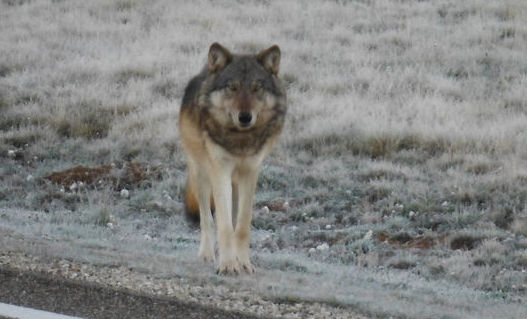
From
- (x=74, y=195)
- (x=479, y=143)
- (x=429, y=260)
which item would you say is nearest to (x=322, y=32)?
(x=479, y=143)

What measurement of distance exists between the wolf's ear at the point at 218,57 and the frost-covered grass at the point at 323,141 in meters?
1.69

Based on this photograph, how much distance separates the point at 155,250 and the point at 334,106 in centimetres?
705

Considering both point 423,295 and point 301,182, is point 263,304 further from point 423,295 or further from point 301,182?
point 301,182

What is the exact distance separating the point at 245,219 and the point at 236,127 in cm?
78

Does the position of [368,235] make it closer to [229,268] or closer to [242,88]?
[229,268]

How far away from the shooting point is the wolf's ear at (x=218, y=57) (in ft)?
25.0

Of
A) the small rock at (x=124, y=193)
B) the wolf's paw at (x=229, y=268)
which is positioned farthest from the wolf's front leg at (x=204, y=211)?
the small rock at (x=124, y=193)

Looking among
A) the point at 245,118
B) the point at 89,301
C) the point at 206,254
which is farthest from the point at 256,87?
the point at 89,301

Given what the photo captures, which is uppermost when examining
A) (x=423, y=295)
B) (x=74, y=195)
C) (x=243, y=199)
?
(x=243, y=199)

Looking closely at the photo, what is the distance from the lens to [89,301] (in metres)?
5.86

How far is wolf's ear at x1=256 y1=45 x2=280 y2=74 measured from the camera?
7684 mm

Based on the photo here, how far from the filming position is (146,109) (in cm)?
1570

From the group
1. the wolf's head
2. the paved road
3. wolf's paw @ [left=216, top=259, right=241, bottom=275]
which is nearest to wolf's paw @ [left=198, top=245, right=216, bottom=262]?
wolf's paw @ [left=216, top=259, right=241, bottom=275]

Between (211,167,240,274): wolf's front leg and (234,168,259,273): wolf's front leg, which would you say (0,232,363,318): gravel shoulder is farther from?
(234,168,259,273): wolf's front leg
